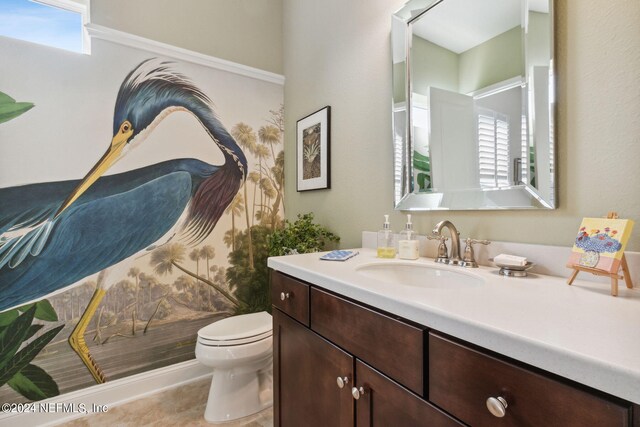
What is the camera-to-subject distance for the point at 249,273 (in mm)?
2283

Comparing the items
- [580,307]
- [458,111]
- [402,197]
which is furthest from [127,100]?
[580,307]

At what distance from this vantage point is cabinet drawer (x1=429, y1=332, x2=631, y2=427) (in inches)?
16.5

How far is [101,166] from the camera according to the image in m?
1.79

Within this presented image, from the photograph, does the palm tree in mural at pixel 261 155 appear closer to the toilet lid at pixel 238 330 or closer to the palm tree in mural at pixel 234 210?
the palm tree in mural at pixel 234 210

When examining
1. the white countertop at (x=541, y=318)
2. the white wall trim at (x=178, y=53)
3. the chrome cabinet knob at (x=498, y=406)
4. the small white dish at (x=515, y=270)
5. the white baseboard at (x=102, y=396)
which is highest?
the white wall trim at (x=178, y=53)

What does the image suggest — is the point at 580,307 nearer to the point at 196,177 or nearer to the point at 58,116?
the point at 196,177

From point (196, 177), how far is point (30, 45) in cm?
106

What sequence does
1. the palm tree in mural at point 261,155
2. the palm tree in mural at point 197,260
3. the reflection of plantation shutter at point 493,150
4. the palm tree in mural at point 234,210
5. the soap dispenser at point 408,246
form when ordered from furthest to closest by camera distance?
the palm tree in mural at point 261,155 < the palm tree in mural at point 234,210 < the palm tree in mural at point 197,260 < the soap dispenser at point 408,246 < the reflection of plantation shutter at point 493,150

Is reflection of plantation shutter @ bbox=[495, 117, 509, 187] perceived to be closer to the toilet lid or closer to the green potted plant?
the green potted plant

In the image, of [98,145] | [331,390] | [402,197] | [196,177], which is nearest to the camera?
[331,390]

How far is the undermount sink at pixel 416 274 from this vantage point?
3.38ft

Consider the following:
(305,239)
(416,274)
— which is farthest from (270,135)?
(416,274)

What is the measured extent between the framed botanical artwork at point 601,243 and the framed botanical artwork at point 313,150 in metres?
1.30

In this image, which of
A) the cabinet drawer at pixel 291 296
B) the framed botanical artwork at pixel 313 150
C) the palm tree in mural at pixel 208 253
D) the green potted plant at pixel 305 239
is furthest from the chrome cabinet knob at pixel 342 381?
the palm tree in mural at pixel 208 253
